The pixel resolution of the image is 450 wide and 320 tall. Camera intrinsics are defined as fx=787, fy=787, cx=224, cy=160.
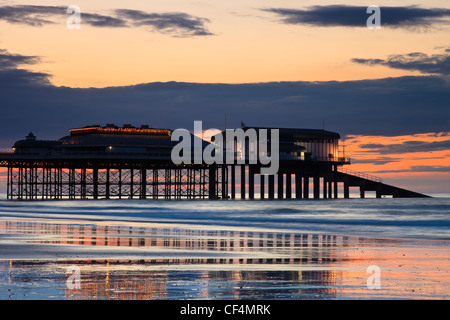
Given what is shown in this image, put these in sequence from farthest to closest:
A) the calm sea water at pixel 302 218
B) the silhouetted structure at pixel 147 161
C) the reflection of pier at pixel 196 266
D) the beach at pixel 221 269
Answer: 1. the silhouetted structure at pixel 147 161
2. the calm sea water at pixel 302 218
3. the reflection of pier at pixel 196 266
4. the beach at pixel 221 269

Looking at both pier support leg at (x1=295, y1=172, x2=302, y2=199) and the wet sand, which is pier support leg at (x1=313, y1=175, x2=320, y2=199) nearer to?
pier support leg at (x1=295, y1=172, x2=302, y2=199)

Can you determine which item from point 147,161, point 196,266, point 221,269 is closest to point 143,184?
point 147,161

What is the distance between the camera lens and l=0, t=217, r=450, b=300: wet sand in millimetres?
14844

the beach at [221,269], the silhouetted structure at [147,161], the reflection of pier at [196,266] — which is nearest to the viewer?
the beach at [221,269]

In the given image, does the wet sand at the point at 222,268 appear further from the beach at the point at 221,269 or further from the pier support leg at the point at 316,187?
the pier support leg at the point at 316,187

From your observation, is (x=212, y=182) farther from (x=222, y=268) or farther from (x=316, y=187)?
(x=222, y=268)

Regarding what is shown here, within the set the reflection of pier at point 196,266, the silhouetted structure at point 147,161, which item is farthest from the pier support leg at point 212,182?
the reflection of pier at point 196,266

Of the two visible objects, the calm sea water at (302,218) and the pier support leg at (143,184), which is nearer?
the calm sea water at (302,218)

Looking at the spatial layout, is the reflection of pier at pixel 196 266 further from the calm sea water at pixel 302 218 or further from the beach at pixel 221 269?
the calm sea water at pixel 302 218

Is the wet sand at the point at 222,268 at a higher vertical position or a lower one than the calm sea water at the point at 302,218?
higher

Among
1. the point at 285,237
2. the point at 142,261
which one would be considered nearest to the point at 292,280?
the point at 142,261

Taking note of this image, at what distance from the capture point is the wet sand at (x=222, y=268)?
14.8 meters
